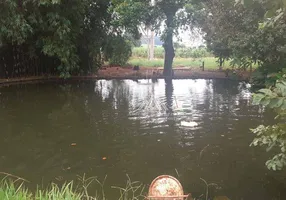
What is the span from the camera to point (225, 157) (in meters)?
5.13

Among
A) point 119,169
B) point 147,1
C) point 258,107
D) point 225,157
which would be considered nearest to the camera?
point 119,169

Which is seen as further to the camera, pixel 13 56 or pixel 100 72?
pixel 100 72

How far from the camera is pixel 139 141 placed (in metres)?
5.82

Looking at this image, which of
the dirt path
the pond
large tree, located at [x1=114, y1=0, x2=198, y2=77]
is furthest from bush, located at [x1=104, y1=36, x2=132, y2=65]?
the pond

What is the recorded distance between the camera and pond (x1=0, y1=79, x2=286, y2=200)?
4371 mm

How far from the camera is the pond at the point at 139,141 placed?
4.37 meters

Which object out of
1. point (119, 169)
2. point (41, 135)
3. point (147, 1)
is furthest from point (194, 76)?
point (119, 169)

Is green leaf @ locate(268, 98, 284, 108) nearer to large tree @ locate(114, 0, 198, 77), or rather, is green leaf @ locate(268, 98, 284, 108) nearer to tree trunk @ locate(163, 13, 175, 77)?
large tree @ locate(114, 0, 198, 77)

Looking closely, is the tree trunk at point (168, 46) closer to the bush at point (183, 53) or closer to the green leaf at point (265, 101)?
the bush at point (183, 53)

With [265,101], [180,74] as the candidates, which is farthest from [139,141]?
[180,74]

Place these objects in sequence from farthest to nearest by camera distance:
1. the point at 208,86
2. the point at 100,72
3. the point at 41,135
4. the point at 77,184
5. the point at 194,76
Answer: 1. the point at 100,72
2. the point at 194,76
3. the point at 208,86
4. the point at 41,135
5. the point at 77,184

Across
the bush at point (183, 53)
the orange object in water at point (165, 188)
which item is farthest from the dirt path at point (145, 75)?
the orange object in water at point (165, 188)

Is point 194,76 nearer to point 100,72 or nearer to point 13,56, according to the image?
point 100,72

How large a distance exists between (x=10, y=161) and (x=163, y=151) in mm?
2327
